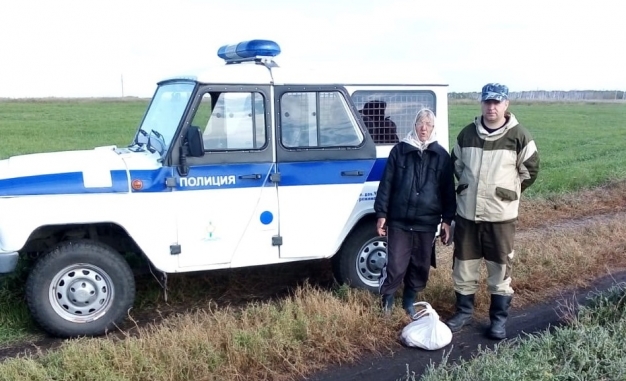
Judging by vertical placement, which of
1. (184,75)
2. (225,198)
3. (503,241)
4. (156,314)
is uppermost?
(184,75)

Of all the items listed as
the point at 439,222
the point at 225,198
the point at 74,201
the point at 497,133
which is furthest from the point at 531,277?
the point at 74,201

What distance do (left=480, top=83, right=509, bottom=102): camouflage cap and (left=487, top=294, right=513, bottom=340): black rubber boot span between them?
5.28 feet

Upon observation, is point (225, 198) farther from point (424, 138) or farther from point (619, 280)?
point (619, 280)

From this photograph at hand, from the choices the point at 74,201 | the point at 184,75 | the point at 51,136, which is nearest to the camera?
the point at 74,201

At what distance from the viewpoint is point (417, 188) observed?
5.12 m

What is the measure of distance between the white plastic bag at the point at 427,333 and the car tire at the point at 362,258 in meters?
1.00

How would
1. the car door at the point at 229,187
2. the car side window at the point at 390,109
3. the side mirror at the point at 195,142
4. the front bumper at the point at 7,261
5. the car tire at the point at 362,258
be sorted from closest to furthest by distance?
the front bumper at the point at 7,261 → the side mirror at the point at 195,142 → the car door at the point at 229,187 → the car side window at the point at 390,109 → the car tire at the point at 362,258

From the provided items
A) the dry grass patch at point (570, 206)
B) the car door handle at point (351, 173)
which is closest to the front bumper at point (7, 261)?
the car door handle at point (351, 173)

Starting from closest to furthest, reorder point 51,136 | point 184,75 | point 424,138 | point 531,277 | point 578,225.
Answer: point 424,138 → point 184,75 → point 531,277 → point 578,225 → point 51,136

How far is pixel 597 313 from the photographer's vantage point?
4.95 metres

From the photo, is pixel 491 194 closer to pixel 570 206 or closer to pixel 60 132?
pixel 570 206

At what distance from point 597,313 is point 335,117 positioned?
2.71 m

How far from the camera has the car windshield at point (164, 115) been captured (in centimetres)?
525

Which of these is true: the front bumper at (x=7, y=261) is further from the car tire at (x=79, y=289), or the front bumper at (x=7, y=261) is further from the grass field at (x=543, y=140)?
the grass field at (x=543, y=140)
